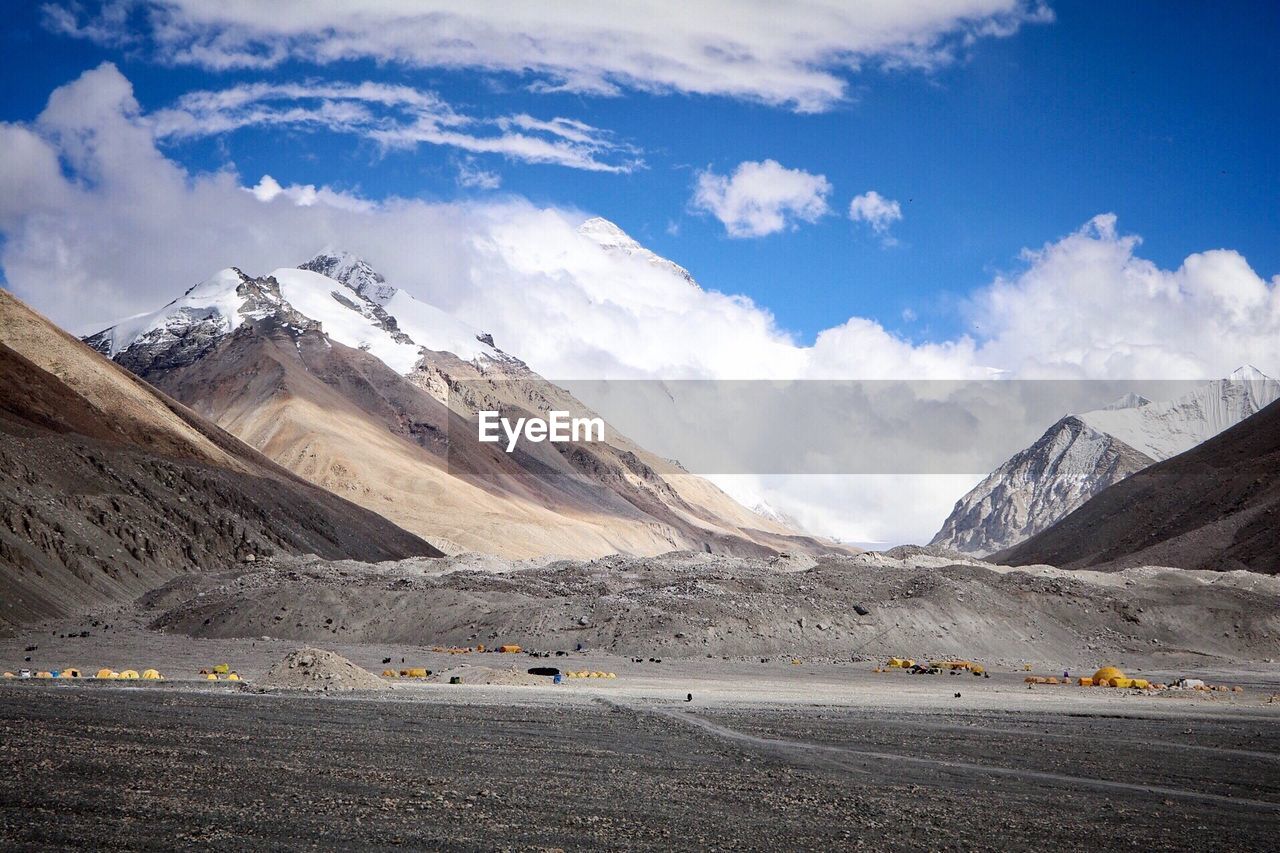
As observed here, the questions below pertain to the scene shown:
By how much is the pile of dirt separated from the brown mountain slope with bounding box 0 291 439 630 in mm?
23095

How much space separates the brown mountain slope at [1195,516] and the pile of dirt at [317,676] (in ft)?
219

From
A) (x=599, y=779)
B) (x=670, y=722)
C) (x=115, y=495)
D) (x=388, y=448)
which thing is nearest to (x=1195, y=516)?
(x=115, y=495)

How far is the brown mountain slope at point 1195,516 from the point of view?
86062 millimetres

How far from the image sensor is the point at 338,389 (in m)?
174

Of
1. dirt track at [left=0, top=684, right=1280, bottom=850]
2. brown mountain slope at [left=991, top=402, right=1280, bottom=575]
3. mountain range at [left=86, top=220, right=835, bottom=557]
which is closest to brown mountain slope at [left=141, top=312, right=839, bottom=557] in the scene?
mountain range at [left=86, top=220, right=835, bottom=557]

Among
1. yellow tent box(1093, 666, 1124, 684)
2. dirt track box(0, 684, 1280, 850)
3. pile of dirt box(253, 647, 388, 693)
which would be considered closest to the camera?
dirt track box(0, 684, 1280, 850)

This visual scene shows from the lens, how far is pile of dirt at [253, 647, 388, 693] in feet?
103

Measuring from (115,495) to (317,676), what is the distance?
4684cm

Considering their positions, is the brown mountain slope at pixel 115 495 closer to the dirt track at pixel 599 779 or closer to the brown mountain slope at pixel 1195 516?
the dirt track at pixel 599 779

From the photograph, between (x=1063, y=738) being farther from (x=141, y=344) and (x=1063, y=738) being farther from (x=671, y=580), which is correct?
Answer: (x=141, y=344)

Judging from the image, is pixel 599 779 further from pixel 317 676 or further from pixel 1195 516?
pixel 1195 516

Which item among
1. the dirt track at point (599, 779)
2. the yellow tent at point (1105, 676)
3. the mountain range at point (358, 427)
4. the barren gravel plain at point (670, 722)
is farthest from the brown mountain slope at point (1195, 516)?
the dirt track at point (599, 779)

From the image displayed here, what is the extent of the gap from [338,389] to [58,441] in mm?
101242

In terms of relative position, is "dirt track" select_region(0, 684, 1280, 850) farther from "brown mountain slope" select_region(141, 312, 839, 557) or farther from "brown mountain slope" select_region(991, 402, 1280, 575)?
"brown mountain slope" select_region(141, 312, 839, 557)
